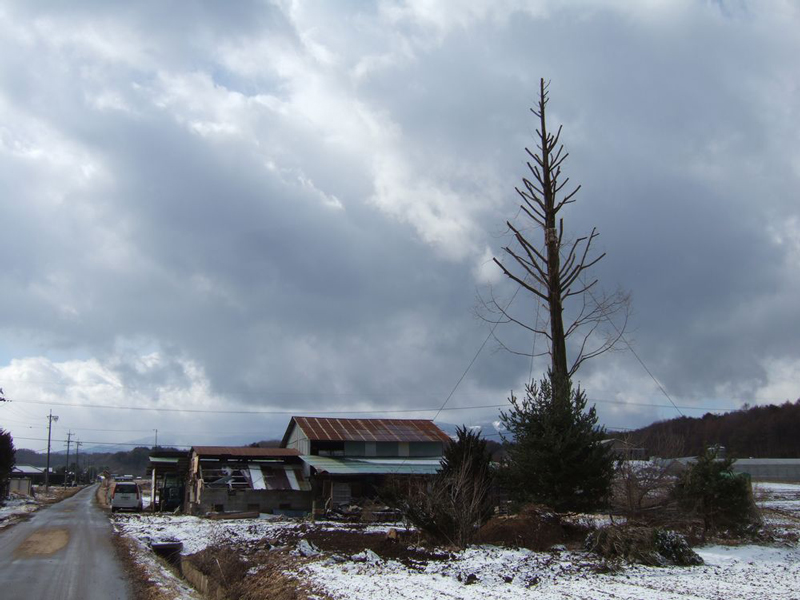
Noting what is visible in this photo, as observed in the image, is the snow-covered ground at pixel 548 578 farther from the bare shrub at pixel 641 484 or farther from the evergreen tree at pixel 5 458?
the evergreen tree at pixel 5 458

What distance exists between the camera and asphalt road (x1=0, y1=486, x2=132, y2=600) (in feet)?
43.1

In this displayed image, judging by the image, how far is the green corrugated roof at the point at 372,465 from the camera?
123ft

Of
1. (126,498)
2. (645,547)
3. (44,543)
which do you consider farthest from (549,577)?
(126,498)

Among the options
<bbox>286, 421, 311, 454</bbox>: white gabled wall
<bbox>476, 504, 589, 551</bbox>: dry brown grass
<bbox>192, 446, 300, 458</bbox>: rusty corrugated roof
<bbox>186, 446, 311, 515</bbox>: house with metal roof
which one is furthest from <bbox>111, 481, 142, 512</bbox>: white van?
<bbox>476, 504, 589, 551</bbox>: dry brown grass

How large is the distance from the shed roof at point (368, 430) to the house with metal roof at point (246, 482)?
7.84 feet

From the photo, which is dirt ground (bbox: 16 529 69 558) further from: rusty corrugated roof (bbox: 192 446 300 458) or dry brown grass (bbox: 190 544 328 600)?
rusty corrugated roof (bbox: 192 446 300 458)

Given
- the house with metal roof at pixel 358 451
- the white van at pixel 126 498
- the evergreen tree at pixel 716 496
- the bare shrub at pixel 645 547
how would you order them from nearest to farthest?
the bare shrub at pixel 645 547 < the evergreen tree at pixel 716 496 < the house with metal roof at pixel 358 451 < the white van at pixel 126 498

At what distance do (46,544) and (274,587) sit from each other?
14533 millimetres

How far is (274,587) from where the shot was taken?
11.7 metres

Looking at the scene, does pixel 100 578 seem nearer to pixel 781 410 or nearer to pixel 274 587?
pixel 274 587

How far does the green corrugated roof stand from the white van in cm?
1154

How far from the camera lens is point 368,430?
151ft

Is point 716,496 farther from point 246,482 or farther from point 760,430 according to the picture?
point 760,430

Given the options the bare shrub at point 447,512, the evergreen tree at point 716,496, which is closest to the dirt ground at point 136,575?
the bare shrub at point 447,512
